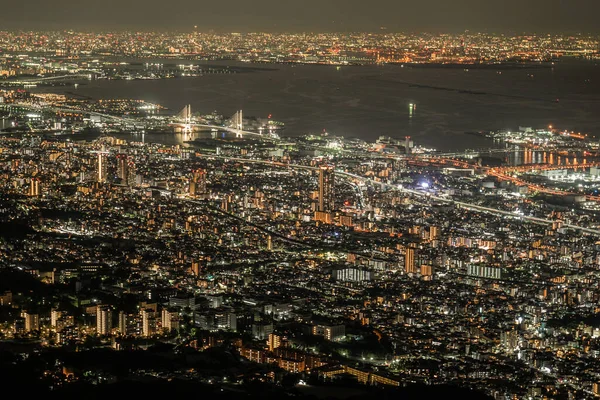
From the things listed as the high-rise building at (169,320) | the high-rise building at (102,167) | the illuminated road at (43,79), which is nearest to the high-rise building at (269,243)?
the high-rise building at (169,320)

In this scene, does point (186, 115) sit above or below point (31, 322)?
above

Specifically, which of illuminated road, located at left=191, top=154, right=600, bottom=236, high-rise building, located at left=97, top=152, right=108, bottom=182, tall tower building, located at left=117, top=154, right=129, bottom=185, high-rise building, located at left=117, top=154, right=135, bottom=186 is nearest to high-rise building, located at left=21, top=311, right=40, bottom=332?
illuminated road, located at left=191, top=154, right=600, bottom=236

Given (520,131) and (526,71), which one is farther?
(526,71)

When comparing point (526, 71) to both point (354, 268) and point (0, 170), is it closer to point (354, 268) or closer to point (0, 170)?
point (0, 170)

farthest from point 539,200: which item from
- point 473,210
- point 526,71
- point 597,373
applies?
point 526,71

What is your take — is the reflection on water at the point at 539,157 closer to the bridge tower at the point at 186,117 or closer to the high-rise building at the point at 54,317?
the bridge tower at the point at 186,117

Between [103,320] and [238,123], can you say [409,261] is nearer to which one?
[103,320]

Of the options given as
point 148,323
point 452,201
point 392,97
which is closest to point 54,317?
point 148,323
